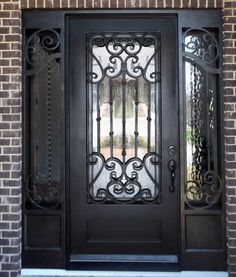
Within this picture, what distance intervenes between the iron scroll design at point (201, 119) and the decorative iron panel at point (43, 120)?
130 centimetres

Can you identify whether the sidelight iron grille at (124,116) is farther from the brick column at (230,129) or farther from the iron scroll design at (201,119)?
the brick column at (230,129)

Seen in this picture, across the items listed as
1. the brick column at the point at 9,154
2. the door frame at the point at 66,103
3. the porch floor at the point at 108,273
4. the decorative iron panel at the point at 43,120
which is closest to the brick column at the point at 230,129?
the door frame at the point at 66,103

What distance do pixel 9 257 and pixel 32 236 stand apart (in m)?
0.30

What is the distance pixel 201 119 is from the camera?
14.7 ft

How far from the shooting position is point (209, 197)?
4.46 meters

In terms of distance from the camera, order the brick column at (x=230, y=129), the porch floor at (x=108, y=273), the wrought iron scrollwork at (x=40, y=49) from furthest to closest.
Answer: the wrought iron scrollwork at (x=40, y=49) < the porch floor at (x=108, y=273) < the brick column at (x=230, y=129)

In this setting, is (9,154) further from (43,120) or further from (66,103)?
(66,103)

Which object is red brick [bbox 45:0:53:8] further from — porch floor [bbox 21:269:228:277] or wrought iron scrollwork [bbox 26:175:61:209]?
porch floor [bbox 21:269:228:277]

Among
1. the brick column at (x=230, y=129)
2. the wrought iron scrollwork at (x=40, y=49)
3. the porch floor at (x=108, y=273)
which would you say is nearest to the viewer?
the brick column at (x=230, y=129)

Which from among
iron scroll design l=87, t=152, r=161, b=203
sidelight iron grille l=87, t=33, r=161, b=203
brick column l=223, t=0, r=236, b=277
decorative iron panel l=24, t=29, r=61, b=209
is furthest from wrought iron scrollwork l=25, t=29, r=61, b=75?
brick column l=223, t=0, r=236, b=277

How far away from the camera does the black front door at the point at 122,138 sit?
451cm

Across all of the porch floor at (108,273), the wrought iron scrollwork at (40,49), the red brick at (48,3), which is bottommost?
the porch floor at (108,273)

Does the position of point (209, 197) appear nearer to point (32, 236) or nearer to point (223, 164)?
point (223, 164)

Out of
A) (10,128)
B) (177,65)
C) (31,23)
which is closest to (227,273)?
(177,65)
